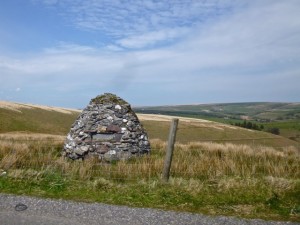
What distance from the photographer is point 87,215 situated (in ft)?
21.1

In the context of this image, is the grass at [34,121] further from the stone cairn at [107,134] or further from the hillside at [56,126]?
the stone cairn at [107,134]

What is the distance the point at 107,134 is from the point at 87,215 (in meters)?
10.4

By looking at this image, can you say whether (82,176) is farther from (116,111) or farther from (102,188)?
(116,111)

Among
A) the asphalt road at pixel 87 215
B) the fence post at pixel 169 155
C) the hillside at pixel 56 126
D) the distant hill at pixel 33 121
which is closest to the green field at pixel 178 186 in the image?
the fence post at pixel 169 155

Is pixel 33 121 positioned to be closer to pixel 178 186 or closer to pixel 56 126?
pixel 56 126

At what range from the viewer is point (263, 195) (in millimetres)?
8023

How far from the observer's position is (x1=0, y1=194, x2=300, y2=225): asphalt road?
6.12 metres

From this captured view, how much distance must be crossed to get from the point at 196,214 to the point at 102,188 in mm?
2715

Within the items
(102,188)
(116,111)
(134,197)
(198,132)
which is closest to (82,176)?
(102,188)

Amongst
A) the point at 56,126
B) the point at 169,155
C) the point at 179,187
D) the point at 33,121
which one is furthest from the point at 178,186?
the point at 33,121

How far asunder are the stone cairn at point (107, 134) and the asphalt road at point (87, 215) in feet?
29.2

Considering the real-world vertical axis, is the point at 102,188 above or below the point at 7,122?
above

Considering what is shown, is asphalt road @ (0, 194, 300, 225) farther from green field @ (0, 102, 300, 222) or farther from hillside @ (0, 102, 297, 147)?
hillside @ (0, 102, 297, 147)

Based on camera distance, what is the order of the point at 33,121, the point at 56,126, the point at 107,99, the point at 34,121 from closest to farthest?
the point at 107,99 < the point at 33,121 < the point at 34,121 < the point at 56,126
